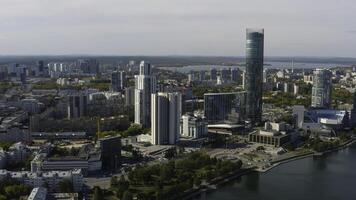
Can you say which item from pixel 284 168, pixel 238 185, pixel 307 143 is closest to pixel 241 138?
pixel 307 143

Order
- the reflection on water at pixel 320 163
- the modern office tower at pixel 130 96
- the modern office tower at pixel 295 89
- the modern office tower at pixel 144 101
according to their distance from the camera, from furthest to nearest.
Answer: the modern office tower at pixel 295 89 < the modern office tower at pixel 130 96 < the modern office tower at pixel 144 101 < the reflection on water at pixel 320 163

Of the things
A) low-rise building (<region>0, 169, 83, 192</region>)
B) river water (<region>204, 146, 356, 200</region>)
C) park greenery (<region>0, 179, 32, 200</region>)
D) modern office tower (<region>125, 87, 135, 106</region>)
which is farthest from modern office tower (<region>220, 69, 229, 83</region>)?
park greenery (<region>0, 179, 32, 200</region>)

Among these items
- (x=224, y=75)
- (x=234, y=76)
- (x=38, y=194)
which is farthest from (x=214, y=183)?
(x=234, y=76)

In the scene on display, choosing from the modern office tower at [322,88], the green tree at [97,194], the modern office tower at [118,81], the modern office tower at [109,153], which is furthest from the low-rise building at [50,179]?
the modern office tower at [118,81]

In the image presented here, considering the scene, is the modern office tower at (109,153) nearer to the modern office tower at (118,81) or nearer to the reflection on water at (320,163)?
the reflection on water at (320,163)

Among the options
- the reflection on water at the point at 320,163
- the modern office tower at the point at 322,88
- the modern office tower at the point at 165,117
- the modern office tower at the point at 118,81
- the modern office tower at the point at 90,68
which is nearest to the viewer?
the reflection on water at the point at 320,163

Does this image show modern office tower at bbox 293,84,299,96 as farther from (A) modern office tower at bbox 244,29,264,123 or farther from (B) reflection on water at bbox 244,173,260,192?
(B) reflection on water at bbox 244,173,260,192
